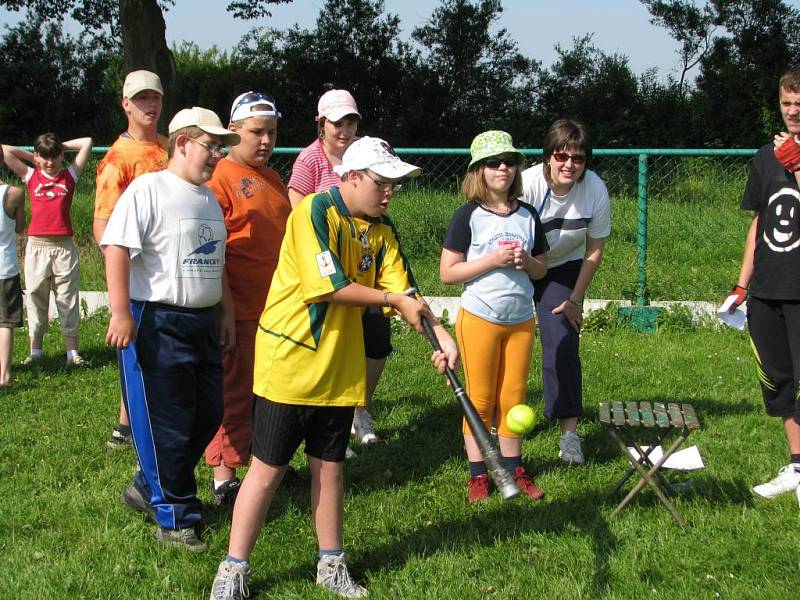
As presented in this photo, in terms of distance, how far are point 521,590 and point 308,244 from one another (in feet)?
5.37

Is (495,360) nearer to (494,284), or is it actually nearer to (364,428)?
(494,284)

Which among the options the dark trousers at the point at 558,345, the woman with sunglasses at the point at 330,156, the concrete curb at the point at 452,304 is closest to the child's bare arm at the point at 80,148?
the concrete curb at the point at 452,304

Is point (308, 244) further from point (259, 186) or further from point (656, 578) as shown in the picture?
point (656, 578)

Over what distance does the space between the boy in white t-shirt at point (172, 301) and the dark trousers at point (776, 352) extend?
268 cm

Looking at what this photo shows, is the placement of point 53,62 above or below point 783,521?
above

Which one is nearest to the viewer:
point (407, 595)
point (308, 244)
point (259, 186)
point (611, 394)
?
point (308, 244)

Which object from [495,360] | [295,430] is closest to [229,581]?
[295,430]


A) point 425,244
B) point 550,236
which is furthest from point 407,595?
point 425,244

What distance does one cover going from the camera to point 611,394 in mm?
6418

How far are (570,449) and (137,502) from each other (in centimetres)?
238

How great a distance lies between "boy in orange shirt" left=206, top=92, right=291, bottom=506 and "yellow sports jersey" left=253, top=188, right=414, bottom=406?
0.92 metres

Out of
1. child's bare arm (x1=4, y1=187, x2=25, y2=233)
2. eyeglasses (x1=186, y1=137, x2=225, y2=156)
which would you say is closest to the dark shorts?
child's bare arm (x1=4, y1=187, x2=25, y2=233)

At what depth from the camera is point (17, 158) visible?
7750 mm

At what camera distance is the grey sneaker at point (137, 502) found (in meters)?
4.18
